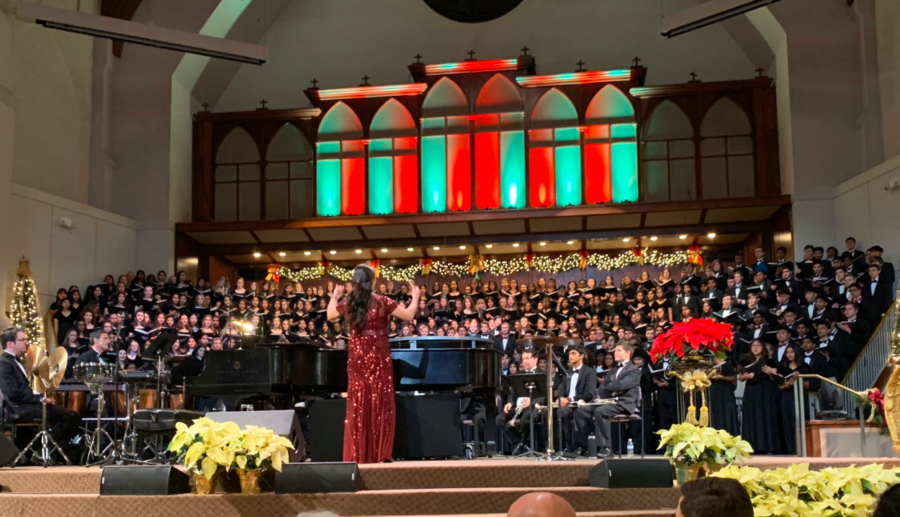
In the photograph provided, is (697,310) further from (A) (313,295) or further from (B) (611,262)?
(A) (313,295)

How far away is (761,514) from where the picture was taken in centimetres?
331

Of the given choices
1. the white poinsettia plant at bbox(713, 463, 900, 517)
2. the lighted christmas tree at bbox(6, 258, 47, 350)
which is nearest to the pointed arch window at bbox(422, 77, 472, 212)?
the lighted christmas tree at bbox(6, 258, 47, 350)

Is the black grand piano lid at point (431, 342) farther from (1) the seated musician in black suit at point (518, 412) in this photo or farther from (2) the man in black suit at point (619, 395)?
(2) the man in black suit at point (619, 395)

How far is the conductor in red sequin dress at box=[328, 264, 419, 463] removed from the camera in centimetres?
600

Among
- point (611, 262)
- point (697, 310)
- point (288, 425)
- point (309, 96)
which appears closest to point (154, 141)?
point (309, 96)

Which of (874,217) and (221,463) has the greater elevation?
(874,217)

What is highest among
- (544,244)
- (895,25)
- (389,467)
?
(895,25)

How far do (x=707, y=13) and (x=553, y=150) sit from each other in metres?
3.46

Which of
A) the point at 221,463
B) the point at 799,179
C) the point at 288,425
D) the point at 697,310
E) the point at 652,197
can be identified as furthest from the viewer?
the point at 652,197

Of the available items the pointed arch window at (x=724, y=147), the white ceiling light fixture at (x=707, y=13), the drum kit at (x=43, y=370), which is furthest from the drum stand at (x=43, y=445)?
the pointed arch window at (x=724, y=147)

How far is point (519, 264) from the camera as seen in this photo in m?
15.2

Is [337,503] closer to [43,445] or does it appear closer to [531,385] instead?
[531,385]

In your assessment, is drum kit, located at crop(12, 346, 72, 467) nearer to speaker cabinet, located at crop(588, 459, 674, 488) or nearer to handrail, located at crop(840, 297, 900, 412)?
speaker cabinet, located at crop(588, 459, 674, 488)

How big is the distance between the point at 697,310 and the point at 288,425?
6081 mm
